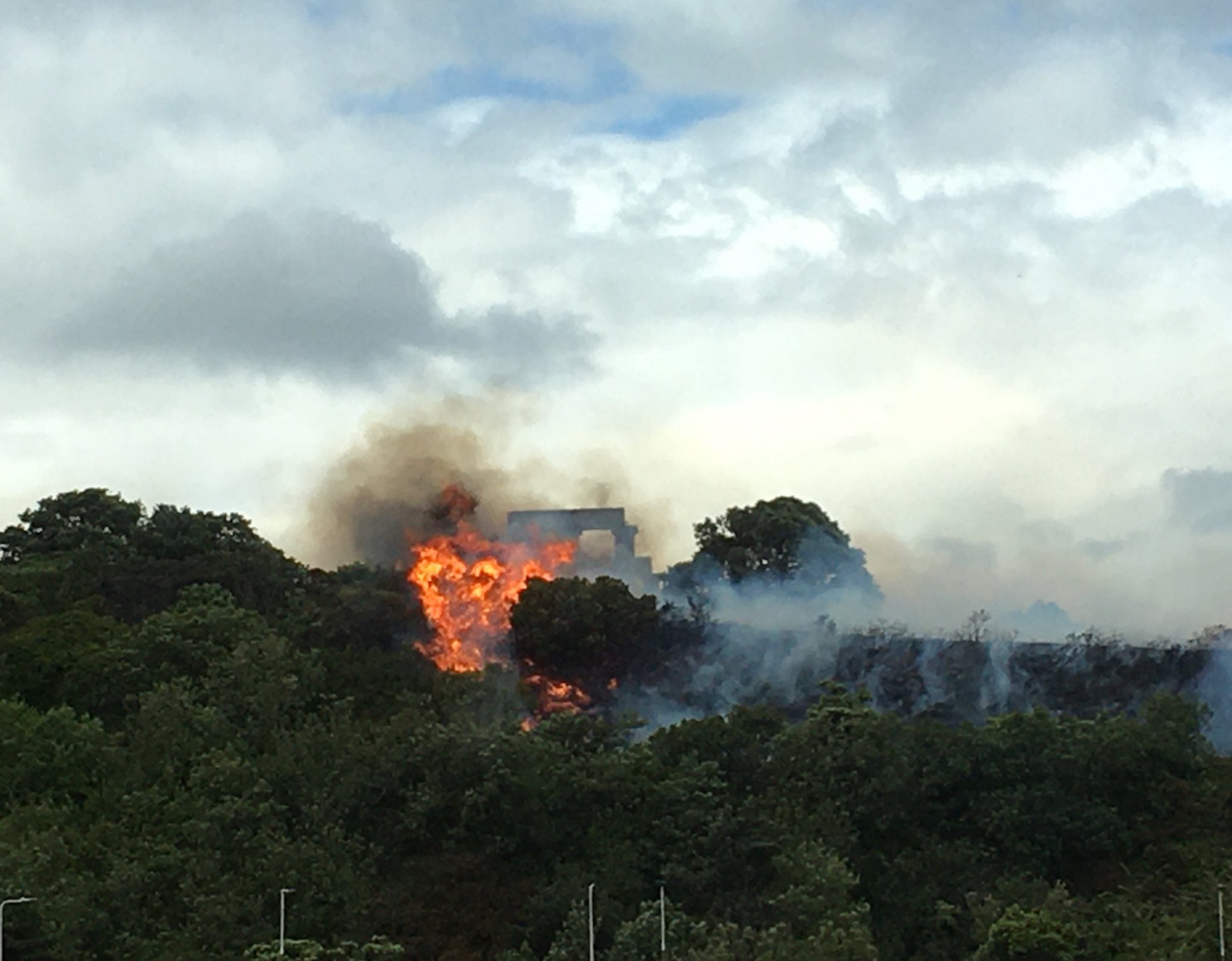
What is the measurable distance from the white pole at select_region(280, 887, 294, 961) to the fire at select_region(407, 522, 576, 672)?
25.0 metres

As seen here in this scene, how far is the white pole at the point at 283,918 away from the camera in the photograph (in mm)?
67500

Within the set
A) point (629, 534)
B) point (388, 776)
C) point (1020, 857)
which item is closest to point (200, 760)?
point (388, 776)

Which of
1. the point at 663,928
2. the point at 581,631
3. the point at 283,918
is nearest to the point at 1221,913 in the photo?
the point at 663,928

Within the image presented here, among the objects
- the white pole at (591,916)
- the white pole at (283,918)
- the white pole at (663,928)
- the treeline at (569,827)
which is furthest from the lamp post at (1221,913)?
the white pole at (283,918)

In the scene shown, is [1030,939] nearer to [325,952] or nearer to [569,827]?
[569,827]

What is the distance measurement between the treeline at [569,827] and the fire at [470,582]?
8113 mm

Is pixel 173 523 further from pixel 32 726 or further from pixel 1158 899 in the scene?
pixel 1158 899

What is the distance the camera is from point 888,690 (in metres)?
92.1

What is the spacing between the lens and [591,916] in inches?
2719

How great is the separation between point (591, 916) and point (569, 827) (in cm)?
699

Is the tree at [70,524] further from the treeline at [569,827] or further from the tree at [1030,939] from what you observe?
the tree at [1030,939]

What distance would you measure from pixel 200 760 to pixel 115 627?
16113 millimetres

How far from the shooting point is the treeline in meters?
69.1

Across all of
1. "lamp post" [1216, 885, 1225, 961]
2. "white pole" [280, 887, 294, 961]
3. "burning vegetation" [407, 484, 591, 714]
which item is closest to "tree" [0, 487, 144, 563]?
"burning vegetation" [407, 484, 591, 714]
